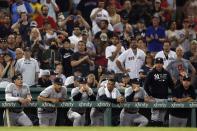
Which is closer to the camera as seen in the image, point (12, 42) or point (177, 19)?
point (12, 42)

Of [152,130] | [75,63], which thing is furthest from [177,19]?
[152,130]

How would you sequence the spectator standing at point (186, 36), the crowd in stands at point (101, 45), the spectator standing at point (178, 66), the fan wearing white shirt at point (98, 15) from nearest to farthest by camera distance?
1. the crowd in stands at point (101, 45)
2. the spectator standing at point (178, 66)
3. the spectator standing at point (186, 36)
4. the fan wearing white shirt at point (98, 15)

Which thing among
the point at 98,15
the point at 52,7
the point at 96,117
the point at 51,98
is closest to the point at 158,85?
the point at 96,117

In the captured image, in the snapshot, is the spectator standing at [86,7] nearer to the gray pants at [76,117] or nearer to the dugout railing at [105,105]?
the gray pants at [76,117]

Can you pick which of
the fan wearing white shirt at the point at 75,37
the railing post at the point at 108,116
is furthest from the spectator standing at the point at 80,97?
the fan wearing white shirt at the point at 75,37

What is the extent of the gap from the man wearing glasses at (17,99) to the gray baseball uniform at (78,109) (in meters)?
1.02

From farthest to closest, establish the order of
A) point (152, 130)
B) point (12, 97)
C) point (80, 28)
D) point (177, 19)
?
point (177, 19) → point (80, 28) → point (12, 97) → point (152, 130)

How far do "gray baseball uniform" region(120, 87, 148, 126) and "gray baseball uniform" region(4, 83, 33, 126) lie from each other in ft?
7.22

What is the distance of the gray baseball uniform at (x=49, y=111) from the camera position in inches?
810

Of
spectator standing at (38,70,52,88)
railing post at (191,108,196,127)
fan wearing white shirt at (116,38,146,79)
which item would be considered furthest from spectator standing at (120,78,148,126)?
spectator standing at (38,70,52,88)

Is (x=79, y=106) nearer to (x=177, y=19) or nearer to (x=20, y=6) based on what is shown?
(x=20, y=6)

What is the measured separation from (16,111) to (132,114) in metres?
2.73

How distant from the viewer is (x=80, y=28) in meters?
24.3

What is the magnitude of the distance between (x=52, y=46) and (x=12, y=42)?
3.39 ft
